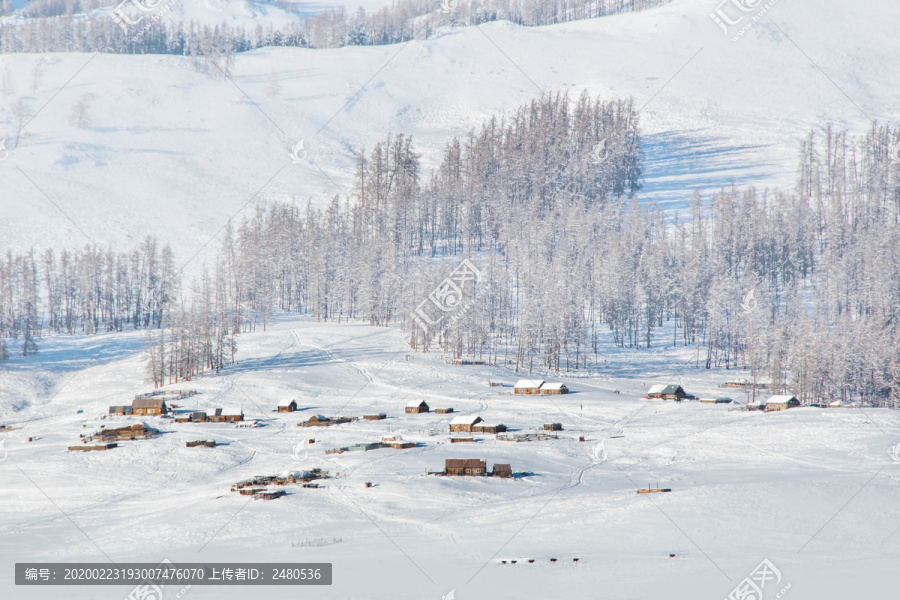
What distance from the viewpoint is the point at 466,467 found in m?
50.2

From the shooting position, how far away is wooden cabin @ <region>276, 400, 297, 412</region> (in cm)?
7044

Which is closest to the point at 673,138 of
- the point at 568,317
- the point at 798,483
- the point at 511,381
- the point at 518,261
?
the point at 518,261

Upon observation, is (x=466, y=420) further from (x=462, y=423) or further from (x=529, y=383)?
(x=529, y=383)

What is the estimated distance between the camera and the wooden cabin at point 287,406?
231 feet

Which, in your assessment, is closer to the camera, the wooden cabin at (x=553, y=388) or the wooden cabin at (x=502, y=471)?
the wooden cabin at (x=502, y=471)

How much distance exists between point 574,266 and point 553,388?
3457cm

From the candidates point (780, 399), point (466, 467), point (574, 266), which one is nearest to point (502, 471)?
point (466, 467)

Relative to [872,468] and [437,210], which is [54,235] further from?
[872,468]

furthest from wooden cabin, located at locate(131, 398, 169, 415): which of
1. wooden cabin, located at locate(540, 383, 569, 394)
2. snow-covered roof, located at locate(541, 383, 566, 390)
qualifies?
snow-covered roof, located at locate(541, 383, 566, 390)

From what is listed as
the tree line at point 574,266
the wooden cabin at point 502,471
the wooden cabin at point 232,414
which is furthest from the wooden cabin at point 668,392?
the wooden cabin at point 232,414

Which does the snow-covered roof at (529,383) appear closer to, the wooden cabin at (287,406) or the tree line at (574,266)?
the tree line at (574,266)

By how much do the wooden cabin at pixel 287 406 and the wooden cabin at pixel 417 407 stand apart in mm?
10527

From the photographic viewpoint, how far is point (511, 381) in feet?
276

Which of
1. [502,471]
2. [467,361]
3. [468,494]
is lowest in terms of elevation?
[468,494]
